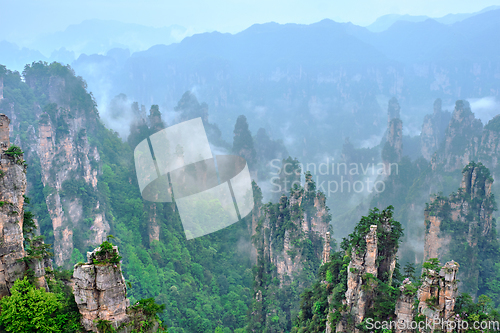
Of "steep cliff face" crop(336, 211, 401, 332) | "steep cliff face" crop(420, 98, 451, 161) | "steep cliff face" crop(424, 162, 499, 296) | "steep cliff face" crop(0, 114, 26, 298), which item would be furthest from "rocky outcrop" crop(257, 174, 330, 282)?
"steep cliff face" crop(420, 98, 451, 161)

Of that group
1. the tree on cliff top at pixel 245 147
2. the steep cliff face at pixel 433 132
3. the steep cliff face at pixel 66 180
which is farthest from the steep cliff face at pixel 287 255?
the steep cliff face at pixel 433 132

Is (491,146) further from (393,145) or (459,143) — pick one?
(393,145)

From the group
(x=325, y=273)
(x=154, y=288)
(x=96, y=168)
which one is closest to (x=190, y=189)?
(x=96, y=168)

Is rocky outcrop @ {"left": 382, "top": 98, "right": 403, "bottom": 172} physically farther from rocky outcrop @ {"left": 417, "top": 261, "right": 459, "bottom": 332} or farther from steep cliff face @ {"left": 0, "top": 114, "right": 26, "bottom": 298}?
steep cliff face @ {"left": 0, "top": 114, "right": 26, "bottom": 298}

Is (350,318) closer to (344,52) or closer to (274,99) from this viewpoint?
(274,99)

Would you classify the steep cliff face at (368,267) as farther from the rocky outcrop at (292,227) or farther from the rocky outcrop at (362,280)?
the rocky outcrop at (292,227)

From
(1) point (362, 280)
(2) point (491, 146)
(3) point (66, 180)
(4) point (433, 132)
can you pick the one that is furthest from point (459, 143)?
(3) point (66, 180)
